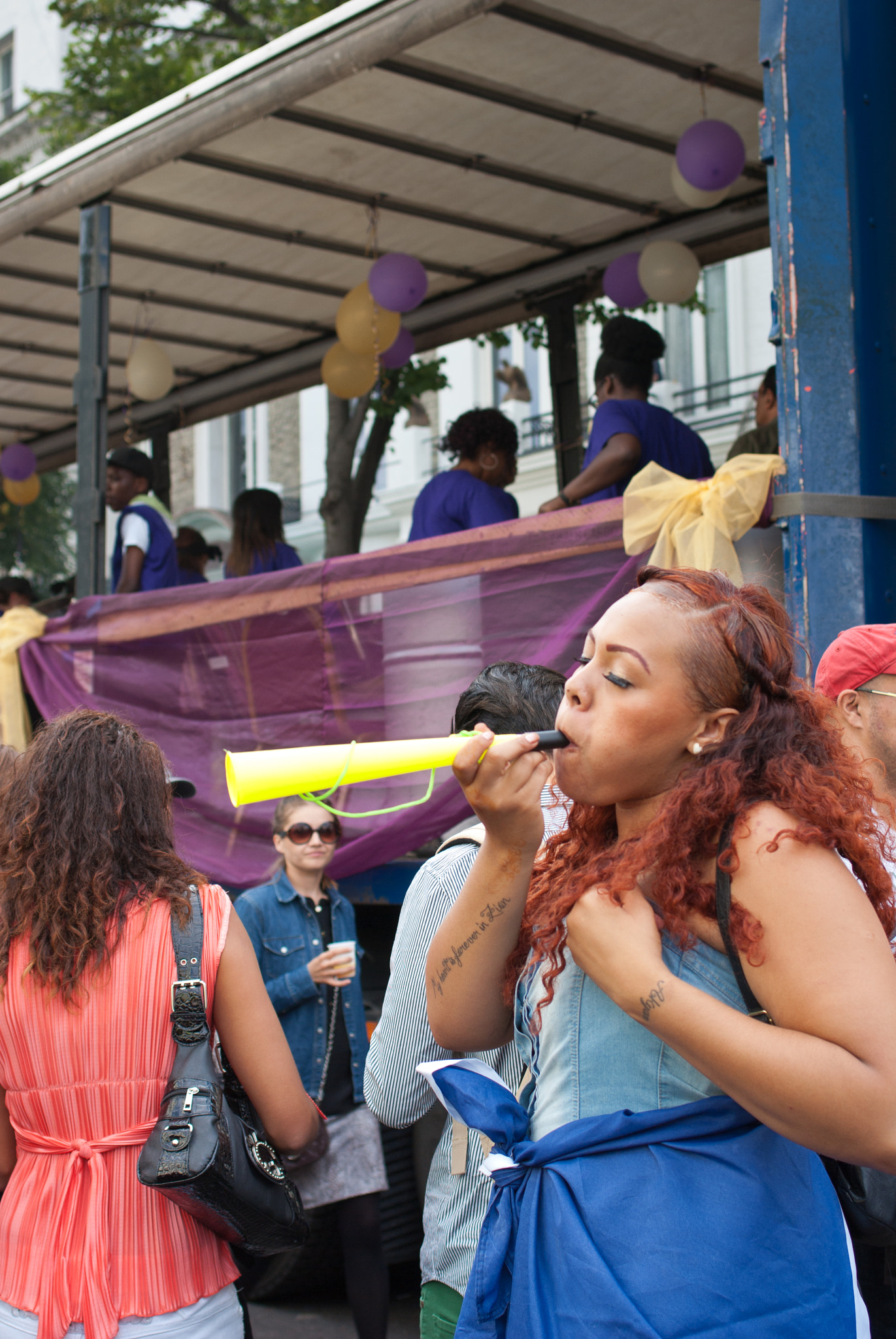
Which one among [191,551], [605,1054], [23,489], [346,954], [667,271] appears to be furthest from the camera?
[23,489]

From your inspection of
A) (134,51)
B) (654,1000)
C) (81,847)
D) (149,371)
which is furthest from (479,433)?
(134,51)

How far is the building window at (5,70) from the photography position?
81.7 ft

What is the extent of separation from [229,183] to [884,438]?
417cm

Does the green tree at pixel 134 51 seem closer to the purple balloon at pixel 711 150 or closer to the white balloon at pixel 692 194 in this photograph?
the white balloon at pixel 692 194

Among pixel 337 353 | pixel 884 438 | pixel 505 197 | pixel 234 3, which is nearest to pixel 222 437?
pixel 234 3

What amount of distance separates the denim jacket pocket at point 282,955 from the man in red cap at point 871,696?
2448mm

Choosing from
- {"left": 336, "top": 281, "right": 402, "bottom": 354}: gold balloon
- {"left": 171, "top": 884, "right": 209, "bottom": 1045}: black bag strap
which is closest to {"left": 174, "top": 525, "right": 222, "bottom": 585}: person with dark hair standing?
{"left": 336, "top": 281, "right": 402, "bottom": 354}: gold balloon

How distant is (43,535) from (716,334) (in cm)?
991

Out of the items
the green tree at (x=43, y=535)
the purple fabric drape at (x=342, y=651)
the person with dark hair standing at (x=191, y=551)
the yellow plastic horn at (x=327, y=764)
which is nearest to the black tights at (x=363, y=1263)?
the purple fabric drape at (x=342, y=651)

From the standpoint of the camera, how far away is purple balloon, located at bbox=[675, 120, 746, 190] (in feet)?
18.3

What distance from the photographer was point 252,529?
21.9 feet

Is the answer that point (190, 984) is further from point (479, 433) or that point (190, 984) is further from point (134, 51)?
point (134, 51)

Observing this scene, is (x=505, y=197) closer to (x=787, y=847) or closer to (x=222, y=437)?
(x=787, y=847)

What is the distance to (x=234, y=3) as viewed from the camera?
12.2 metres
